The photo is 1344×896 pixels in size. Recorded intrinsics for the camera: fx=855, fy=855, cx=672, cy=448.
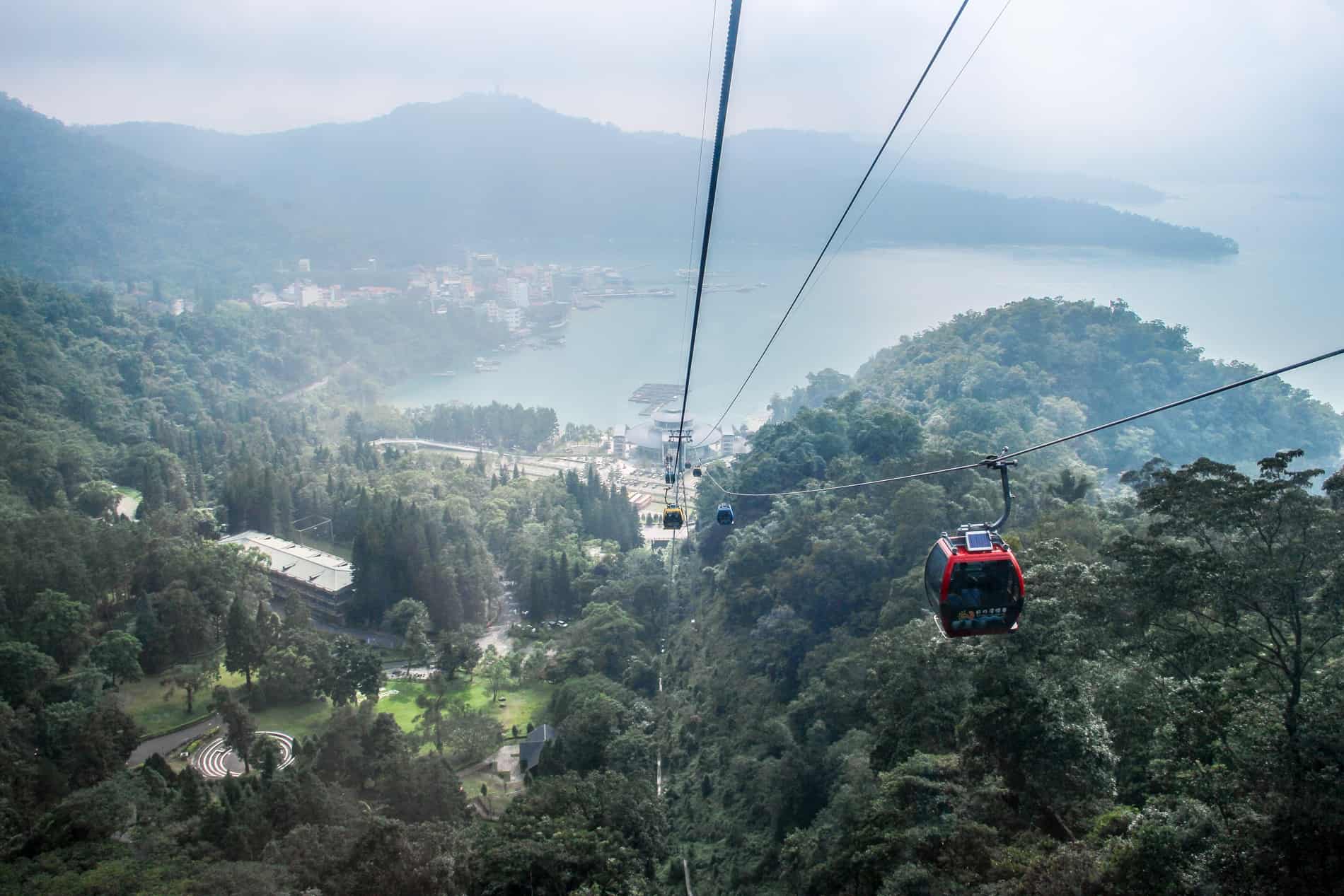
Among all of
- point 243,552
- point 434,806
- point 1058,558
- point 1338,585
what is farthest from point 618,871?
point 243,552

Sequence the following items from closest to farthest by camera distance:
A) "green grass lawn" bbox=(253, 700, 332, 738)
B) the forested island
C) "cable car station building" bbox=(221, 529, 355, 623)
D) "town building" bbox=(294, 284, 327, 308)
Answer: the forested island
"green grass lawn" bbox=(253, 700, 332, 738)
"cable car station building" bbox=(221, 529, 355, 623)
"town building" bbox=(294, 284, 327, 308)

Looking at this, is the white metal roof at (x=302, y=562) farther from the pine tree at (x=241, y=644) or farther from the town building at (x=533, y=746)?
the town building at (x=533, y=746)

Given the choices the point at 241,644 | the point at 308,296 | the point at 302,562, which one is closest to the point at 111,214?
the point at 308,296

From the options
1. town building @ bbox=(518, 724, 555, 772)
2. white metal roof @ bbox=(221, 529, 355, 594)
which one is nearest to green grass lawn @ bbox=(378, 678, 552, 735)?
town building @ bbox=(518, 724, 555, 772)

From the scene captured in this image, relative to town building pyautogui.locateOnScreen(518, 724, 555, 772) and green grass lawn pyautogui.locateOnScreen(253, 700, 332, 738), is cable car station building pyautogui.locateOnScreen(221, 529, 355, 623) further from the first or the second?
town building pyautogui.locateOnScreen(518, 724, 555, 772)

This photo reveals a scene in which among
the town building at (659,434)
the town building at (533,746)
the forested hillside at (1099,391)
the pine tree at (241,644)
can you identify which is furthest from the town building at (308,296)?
the town building at (533,746)

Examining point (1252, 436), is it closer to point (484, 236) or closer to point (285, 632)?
point (285, 632)
